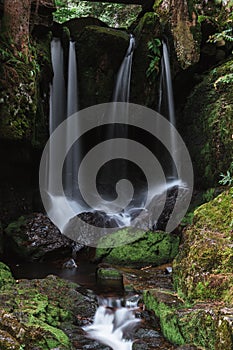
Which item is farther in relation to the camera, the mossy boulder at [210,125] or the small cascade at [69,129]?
the small cascade at [69,129]

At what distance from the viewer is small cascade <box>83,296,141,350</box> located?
12.6 feet

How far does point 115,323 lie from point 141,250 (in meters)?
2.12

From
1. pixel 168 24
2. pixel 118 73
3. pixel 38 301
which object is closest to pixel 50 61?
pixel 118 73

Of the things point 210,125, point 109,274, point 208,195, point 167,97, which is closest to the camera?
point 109,274

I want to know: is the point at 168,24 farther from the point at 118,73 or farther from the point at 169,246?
the point at 169,246

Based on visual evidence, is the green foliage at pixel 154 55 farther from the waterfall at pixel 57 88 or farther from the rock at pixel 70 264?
the rock at pixel 70 264

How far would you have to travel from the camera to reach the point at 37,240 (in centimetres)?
703

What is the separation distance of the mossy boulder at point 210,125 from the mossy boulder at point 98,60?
2203 millimetres

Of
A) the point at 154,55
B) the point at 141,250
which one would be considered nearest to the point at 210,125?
the point at 154,55

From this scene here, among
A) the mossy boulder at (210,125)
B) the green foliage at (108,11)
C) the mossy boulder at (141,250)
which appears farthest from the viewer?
the green foliage at (108,11)

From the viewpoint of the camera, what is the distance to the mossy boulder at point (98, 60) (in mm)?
9391

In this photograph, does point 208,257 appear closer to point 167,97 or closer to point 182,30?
point 167,97

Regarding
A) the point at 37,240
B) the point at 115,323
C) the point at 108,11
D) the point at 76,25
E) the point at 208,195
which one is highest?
the point at 108,11

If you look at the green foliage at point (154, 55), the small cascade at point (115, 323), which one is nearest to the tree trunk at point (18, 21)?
the green foliage at point (154, 55)
